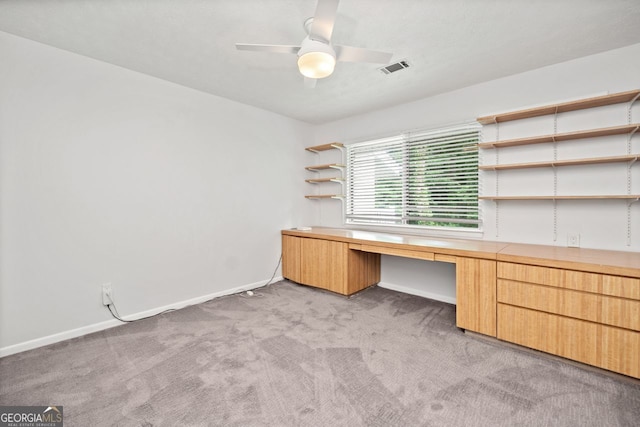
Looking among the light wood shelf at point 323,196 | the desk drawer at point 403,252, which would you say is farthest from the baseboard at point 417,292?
the light wood shelf at point 323,196

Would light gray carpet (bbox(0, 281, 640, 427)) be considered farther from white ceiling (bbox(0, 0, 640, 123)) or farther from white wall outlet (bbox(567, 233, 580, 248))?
white ceiling (bbox(0, 0, 640, 123))

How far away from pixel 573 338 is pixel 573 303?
10.1 inches

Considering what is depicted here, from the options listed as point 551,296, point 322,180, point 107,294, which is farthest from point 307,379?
point 322,180

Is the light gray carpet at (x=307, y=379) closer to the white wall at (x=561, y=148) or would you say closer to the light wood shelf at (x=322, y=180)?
the white wall at (x=561, y=148)

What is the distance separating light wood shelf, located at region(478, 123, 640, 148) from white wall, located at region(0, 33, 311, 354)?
9.73ft

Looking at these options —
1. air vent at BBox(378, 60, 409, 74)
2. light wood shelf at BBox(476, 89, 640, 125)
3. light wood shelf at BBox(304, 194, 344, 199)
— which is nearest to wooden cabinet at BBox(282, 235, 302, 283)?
light wood shelf at BBox(304, 194, 344, 199)

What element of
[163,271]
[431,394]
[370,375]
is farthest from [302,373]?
[163,271]

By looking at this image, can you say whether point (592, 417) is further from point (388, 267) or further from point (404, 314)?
point (388, 267)

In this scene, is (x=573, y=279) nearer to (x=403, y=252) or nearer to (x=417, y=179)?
(x=403, y=252)

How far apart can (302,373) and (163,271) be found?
1.99 metres

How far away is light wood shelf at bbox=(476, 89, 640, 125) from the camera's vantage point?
2.18 meters

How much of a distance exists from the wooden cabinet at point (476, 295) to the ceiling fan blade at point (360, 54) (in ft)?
5.98

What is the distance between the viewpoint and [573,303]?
197 cm

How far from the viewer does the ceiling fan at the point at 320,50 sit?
5.43 feet
